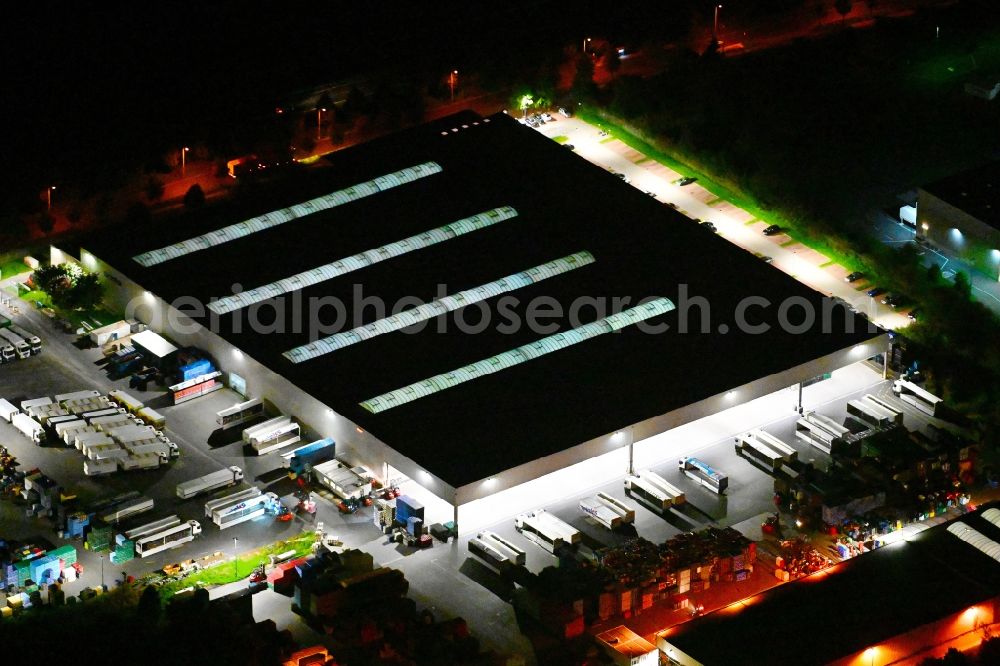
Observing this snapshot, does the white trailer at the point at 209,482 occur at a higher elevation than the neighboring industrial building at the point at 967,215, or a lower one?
lower

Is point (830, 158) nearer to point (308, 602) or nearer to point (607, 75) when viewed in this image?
point (607, 75)

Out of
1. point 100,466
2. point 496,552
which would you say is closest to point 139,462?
point 100,466

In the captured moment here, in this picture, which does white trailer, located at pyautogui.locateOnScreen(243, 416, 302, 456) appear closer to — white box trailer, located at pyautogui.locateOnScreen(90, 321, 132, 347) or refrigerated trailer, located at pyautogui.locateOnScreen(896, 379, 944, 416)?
white box trailer, located at pyautogui.locateOnScreen(90, 321, 132, 347)

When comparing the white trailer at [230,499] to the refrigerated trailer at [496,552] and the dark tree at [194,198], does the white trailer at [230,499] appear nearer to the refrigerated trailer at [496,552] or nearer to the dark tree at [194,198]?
the refrigerated trailer at [496,552]

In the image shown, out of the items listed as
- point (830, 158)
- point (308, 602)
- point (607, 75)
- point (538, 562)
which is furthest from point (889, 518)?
point (607, 75)

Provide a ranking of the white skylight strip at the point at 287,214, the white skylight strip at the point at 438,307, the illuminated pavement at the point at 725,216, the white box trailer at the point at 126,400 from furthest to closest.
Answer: the illuminated pavement at the point at 725,216
the white skylight strip at the point at 287,214
the white box trailer at the point at 126,400
the white skylight strip at the point at 438,307

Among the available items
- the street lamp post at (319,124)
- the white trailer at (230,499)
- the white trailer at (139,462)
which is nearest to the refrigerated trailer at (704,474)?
the white trailer at (230,499)

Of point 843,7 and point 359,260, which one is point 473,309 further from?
point 843,7
